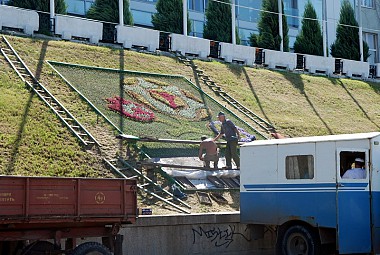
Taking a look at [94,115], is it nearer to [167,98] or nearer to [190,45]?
[167,98]

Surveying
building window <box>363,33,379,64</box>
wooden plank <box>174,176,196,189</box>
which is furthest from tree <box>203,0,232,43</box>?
wooden plank <box>174,176,196,189</box>

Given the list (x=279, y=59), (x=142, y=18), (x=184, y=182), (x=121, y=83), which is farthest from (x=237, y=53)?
(x=184, y=182)

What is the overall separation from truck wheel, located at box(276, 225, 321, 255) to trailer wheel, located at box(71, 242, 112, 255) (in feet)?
14.7

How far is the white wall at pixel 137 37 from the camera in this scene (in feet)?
103

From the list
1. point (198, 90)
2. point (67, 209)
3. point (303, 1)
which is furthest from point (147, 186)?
point (303, 1)

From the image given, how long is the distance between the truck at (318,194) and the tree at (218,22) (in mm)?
24036

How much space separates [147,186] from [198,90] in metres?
10.0

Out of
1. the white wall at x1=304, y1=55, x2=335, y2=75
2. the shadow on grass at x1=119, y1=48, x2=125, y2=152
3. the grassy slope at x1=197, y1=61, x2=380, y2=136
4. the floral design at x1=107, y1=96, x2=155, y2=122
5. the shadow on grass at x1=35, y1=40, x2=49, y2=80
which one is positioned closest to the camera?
the shadow on grass at x1=119, y1=48, x2=125, y2=152

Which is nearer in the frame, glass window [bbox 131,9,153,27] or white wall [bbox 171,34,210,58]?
white wall [bbox 171,34,210,58]

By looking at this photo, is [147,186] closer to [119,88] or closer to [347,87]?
[119,88]

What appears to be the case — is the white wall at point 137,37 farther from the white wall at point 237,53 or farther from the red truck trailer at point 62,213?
the red truck trailer at point 62,213

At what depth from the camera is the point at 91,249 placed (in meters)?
12.1

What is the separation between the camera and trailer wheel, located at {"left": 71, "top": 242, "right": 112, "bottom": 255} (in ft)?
39.2

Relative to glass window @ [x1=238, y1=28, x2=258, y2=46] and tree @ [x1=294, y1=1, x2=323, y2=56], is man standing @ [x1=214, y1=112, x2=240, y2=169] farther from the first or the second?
glass window @ [x1=238, y1=28, x2=258, y2=46]
